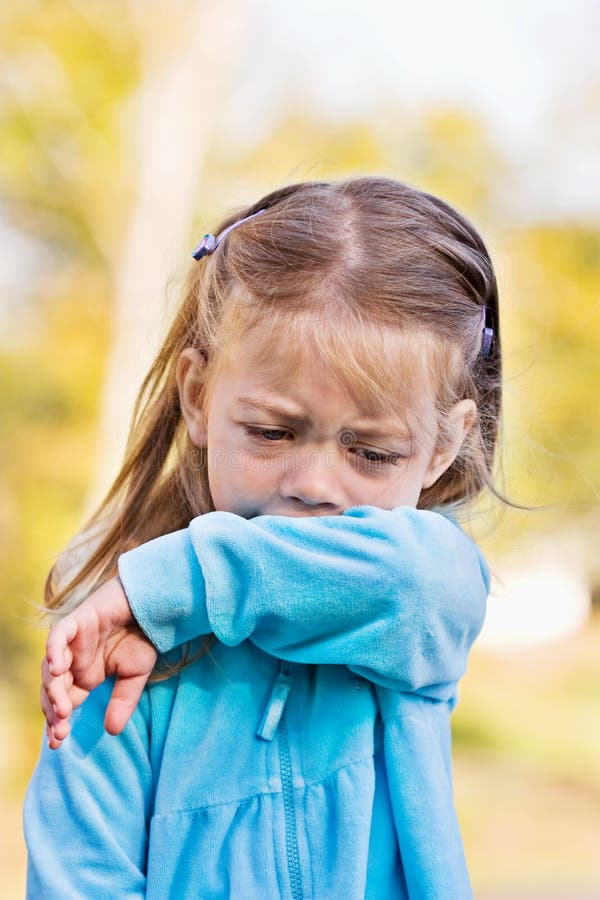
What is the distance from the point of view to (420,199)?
58.9 inches

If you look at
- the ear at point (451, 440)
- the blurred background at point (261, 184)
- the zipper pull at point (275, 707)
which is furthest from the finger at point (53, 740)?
the blurred background at point (261, 184)

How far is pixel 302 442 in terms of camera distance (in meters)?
1.35

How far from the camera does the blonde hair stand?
4.52ft

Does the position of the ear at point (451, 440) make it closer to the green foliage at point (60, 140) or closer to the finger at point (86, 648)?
the finger at point (86, 648)

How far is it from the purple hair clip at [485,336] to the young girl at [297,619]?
0.11 ft

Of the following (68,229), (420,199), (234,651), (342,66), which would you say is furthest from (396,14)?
(234,651)

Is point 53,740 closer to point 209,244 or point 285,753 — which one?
point 285,753

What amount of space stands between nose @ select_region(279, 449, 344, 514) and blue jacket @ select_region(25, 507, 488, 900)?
4 centimetres

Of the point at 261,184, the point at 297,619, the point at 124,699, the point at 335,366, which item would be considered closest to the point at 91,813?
the point at 124,699

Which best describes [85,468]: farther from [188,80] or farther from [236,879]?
[236,879]

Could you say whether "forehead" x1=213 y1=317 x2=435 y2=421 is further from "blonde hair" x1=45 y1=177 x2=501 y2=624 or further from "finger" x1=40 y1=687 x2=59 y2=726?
"finger" x1=40 y1=687 x2=59 y2=726

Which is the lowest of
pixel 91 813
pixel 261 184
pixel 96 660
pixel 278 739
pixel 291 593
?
pixel 91 813

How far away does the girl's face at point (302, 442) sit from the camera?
134 centimetres

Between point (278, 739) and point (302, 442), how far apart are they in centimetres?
41
